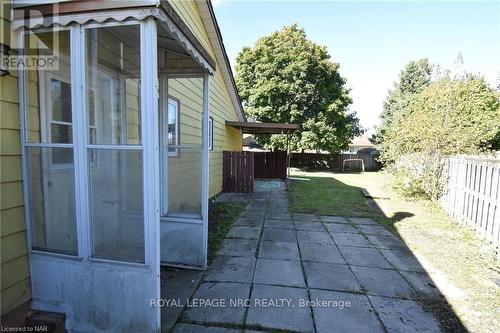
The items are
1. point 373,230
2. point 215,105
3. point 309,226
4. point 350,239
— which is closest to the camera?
point 350,239

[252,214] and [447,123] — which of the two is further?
[447,123]

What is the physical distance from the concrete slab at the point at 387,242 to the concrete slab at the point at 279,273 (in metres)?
1.77

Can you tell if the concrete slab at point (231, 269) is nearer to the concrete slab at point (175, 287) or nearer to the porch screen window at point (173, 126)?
the concrete slab at point (175, 287)

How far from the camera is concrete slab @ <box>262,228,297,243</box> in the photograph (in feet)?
15.9

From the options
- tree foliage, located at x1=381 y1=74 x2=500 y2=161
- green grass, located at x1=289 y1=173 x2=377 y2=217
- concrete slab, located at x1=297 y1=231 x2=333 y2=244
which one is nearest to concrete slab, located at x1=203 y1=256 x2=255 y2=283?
concrete slab, located at x1=297 y1=231 x2=333 y2=244

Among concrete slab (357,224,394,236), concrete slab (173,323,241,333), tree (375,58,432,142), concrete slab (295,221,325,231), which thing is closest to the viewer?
concrete slab (173,323,241,333)

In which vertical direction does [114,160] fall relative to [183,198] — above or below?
above

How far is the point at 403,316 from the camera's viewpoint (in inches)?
106

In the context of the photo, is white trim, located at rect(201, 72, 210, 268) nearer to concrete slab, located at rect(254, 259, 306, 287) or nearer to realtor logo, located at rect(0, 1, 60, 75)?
concrete slab, located at rect(254, 259, 306, 287)

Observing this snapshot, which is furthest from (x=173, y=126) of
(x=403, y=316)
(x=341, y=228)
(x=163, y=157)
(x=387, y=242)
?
(x=387, y=242)

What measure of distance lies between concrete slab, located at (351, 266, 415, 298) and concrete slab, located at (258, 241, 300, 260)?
905mm

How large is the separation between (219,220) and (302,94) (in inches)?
625

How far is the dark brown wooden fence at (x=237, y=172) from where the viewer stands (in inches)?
380

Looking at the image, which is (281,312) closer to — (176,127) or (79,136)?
(79,136)
